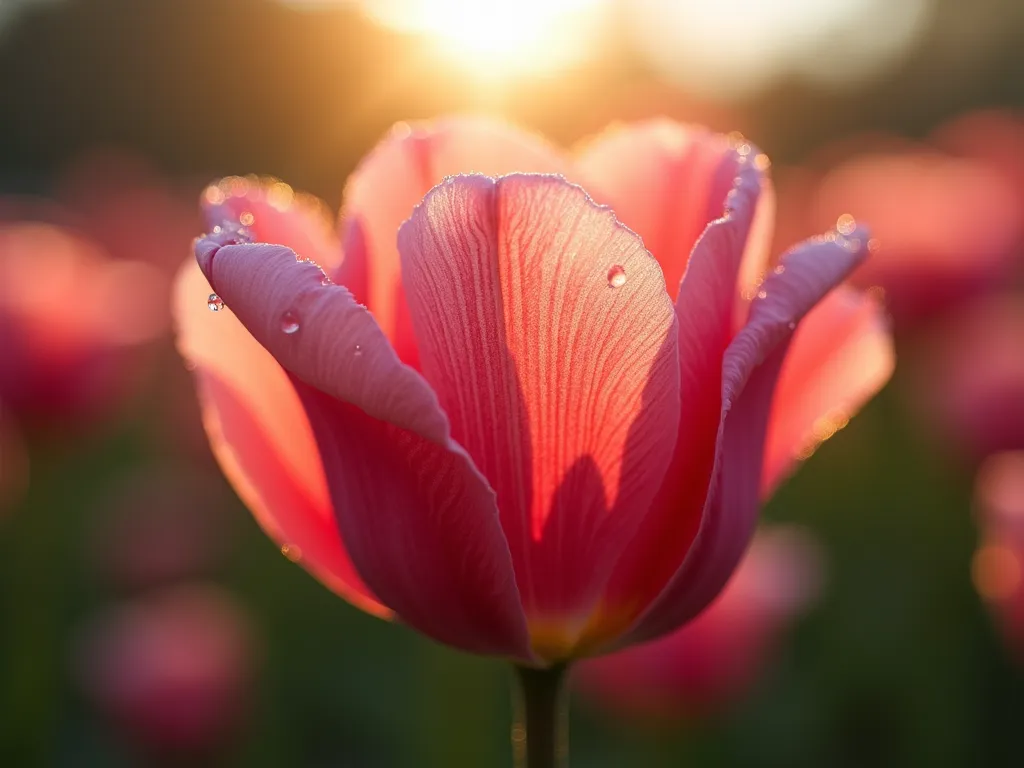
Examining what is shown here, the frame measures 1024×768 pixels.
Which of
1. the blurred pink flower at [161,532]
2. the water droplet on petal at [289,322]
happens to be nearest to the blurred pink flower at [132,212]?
the blurred pink flower at [161,532]

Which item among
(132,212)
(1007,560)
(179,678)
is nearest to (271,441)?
(1007,560)

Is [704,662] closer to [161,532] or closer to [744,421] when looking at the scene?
[744,421]

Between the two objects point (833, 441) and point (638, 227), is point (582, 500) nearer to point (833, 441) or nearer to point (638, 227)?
point (638, 227)

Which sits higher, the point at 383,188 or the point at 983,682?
the point at 383,188

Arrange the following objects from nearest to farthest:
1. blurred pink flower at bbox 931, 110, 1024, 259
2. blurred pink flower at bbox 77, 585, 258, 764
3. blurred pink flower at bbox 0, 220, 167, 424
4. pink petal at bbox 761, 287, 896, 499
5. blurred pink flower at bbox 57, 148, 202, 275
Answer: pink petal at bbox 761, 287, 896, 499
blurred pink flower at bbox 77, 585, 258, 764
blurred pink flower at bbox 0, 220, 167, 424
blurred pink flower at bbox 931, 110, 1024, 259
blurred pink flower at bbox 57, 148, 202, 275

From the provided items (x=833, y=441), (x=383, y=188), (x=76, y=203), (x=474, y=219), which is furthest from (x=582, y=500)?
(x=76, y=203)

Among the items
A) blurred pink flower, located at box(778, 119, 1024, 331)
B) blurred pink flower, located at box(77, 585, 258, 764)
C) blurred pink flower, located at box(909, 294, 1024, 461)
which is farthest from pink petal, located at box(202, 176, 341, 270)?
blurred pink flower, located at box(778, 119, 1024, 331)

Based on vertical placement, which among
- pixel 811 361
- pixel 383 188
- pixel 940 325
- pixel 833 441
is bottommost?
pixel 833 441

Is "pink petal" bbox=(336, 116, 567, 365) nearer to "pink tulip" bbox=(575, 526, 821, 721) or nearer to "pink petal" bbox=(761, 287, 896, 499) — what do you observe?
"pink petal" bbox=(761, 287, 896, 499)
